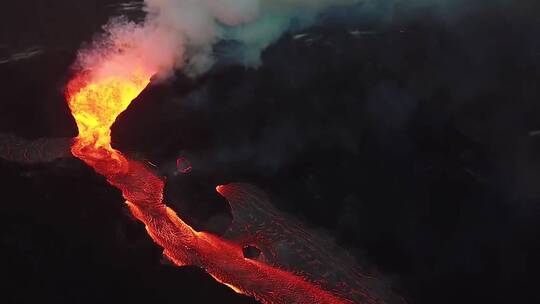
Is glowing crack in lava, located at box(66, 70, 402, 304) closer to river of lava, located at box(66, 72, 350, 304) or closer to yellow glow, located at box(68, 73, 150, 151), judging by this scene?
river of lava, located at box(66, 72, 350, 304)

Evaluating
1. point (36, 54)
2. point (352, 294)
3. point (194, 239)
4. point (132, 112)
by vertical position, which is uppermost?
point (36, 54)

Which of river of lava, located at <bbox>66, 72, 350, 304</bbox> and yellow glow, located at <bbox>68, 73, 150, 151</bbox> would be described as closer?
river of lava, located at <bbox>66, 72, 350, 304</bbox>

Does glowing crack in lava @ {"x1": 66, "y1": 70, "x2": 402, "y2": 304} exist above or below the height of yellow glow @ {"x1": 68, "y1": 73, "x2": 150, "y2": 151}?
below

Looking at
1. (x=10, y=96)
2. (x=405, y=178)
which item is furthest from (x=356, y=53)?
(x=10, y=96)

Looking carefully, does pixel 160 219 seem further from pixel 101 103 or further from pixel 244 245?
pixel 101 103

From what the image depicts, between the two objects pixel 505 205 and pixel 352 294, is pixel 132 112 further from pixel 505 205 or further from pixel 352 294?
pixel 505 205

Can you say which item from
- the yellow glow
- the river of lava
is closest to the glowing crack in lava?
the river of lava
